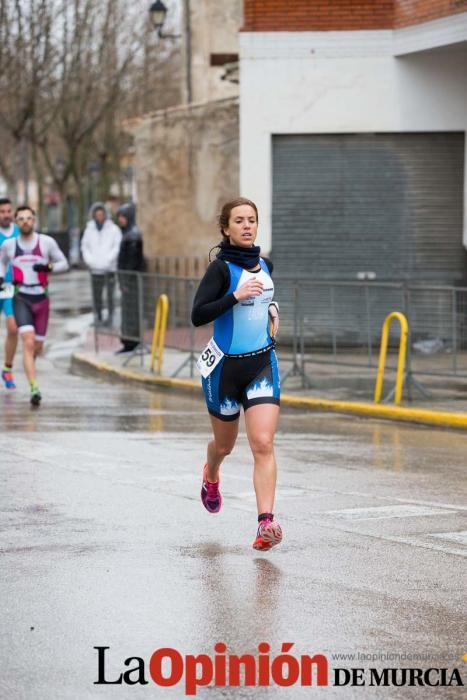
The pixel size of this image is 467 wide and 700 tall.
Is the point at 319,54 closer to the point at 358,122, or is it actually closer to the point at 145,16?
the point at 358,122

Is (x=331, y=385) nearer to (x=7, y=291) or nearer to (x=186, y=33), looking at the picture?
(x=7, y=291)

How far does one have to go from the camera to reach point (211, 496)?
9102 mm

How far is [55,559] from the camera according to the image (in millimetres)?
8008

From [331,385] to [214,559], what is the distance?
9.89 m

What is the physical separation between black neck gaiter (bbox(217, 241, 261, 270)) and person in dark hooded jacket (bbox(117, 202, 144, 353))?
12.0 m

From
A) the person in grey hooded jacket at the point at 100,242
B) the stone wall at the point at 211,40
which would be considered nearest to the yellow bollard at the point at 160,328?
the person in grey hooded jacket at the point at 100,242

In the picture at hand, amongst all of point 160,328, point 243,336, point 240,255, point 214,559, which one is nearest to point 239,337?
point 243,336

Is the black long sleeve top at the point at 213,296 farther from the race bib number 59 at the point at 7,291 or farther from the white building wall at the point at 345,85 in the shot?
the white building wall at the point at 345,85

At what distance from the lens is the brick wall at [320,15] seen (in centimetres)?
2167

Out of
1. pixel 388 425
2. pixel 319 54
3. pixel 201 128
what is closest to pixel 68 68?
pixel 201 128

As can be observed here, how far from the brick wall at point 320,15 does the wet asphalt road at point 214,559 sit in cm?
983

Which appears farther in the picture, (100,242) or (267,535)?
(100,242)

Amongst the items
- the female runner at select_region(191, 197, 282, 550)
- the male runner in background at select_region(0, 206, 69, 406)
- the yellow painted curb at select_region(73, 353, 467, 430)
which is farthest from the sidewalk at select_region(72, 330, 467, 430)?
the female runner at select_region(191, 197, 282, 550)

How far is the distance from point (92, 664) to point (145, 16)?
52.0 metres
